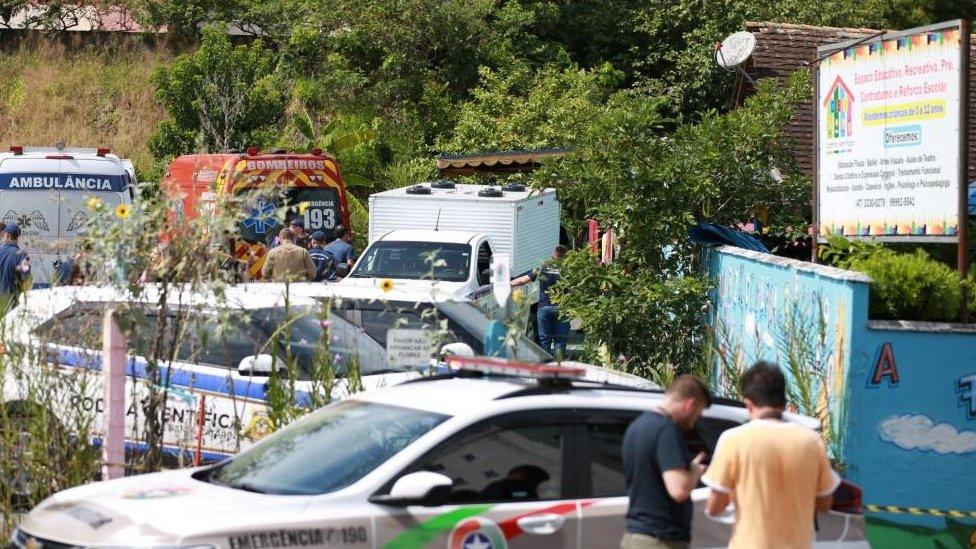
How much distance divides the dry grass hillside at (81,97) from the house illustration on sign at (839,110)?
2454 cm

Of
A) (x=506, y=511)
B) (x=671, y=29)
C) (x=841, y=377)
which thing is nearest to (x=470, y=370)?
(x=506, y=511)

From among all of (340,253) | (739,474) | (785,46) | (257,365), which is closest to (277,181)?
(340,253)

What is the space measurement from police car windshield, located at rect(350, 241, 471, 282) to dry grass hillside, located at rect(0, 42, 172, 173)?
→ 16.9m

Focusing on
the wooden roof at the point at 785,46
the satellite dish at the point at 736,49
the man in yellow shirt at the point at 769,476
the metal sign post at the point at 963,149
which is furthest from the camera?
the wooden roof at the point at 785,46

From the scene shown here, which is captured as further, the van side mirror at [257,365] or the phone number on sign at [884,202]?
the phone number on sign at [884,202]

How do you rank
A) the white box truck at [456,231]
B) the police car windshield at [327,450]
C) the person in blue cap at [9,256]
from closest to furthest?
the police car windshield at [327,450] → the person in blue cap at [9,256] → the white box truck at [456,231]

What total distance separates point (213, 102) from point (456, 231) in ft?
40.2

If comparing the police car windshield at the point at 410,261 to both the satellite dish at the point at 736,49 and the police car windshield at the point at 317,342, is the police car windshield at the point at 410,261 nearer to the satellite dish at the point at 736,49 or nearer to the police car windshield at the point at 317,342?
the satellite dish at the point at 736,49

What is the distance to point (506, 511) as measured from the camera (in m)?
6.00

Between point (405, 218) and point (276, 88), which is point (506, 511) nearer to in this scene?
point (405, 218)

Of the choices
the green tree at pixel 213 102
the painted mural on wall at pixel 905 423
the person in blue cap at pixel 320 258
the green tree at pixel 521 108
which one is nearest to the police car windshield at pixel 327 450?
the painted mural on wall at pixel 905 423

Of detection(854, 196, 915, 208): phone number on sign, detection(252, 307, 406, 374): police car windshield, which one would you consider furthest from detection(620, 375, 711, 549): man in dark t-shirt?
detection(854, 196, 915, 208): phone number on sign

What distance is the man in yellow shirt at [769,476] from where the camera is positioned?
5.50 m

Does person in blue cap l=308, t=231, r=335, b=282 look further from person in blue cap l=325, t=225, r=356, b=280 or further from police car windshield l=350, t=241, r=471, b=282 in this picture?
police car windshield l=350, t=241, r=471, b=282
